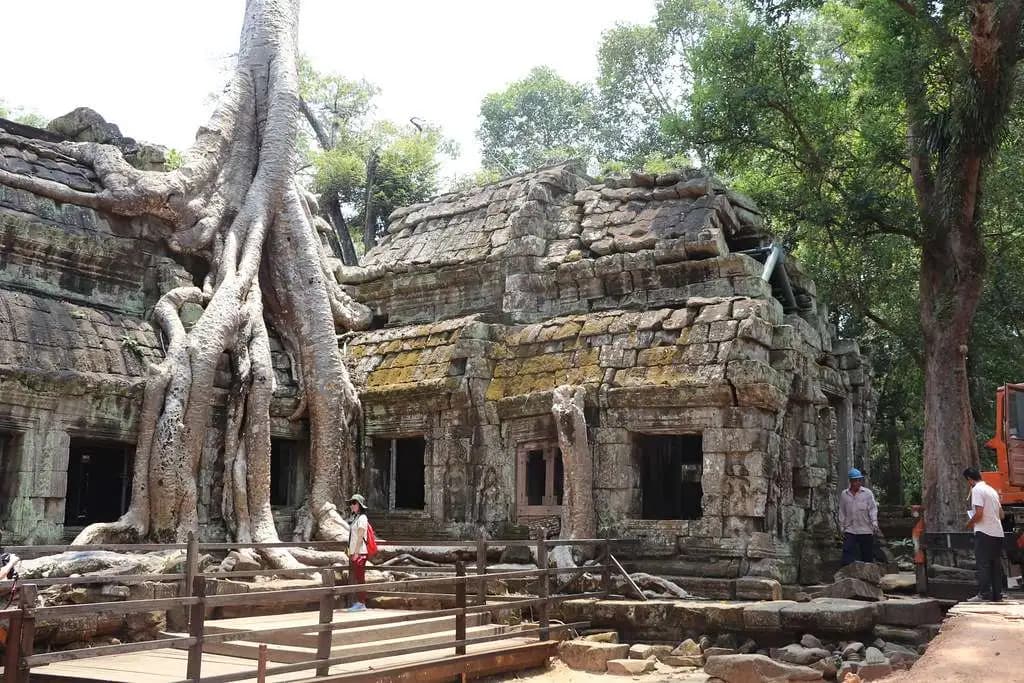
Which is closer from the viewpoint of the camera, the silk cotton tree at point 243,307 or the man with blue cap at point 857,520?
the silk cotton tree at point 243,307

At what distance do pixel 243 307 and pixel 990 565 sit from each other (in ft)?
27.3

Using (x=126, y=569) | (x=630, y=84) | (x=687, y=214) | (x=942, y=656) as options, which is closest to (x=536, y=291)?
(x=687, y=214)

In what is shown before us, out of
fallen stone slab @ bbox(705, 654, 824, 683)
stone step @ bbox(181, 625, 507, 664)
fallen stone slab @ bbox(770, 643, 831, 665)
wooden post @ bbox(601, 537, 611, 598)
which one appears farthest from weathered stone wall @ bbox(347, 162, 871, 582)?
stone step @ bbox(181, 625, 507, 664)

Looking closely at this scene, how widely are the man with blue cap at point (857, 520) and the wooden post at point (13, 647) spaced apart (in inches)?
338

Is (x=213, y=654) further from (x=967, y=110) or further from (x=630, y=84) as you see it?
(x=630, y=84)

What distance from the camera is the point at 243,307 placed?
12008 mm

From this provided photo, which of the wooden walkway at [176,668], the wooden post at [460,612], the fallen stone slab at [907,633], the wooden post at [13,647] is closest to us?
the wooden post at [13,647]

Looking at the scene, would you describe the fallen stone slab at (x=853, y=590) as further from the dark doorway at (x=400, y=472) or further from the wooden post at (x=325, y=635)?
the dark doorway at (x=400, y=472)

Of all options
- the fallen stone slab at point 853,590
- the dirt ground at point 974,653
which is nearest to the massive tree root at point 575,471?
the fallen stone slab at point 853,590

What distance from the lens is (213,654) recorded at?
27.3 ft

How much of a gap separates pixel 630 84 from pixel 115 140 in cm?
2674

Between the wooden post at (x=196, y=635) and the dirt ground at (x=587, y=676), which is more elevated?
the wooden post at (x=196, y=635)

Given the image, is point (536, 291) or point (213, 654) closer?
point (213, 654)

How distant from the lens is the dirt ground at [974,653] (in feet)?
18.2
